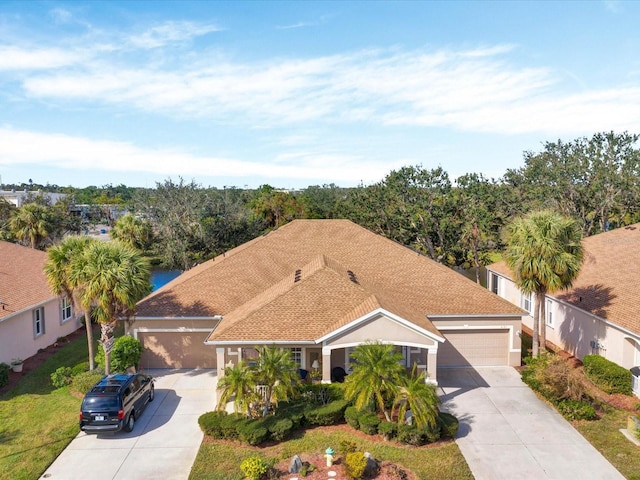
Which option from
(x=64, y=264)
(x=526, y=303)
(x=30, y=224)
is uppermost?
(x=30, y=224)

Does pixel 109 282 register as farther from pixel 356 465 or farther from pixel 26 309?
pixel 356 465

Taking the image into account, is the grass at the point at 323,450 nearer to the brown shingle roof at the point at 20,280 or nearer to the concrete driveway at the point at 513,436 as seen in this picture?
the concrete driveway at the point at 513,436

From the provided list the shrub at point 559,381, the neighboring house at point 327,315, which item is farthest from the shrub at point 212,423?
the shrub at point 559,381

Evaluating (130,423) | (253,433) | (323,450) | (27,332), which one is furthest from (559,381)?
(27,332)

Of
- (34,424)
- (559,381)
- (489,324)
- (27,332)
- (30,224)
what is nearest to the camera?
(34,424)

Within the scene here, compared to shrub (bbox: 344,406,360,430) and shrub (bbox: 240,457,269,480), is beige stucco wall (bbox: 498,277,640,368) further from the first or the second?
shrub (bbox: 240,457,269,480)

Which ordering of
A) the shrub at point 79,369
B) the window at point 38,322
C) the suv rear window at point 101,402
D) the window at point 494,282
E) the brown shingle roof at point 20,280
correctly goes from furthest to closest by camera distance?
the window at point 494,282 → the window at point 38,322 → the brown shingle roof at point 20,280 → the shrub at point 79,369 → the suv rear window at point 101,402

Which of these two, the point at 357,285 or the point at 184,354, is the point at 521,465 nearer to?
the point at 357,285
